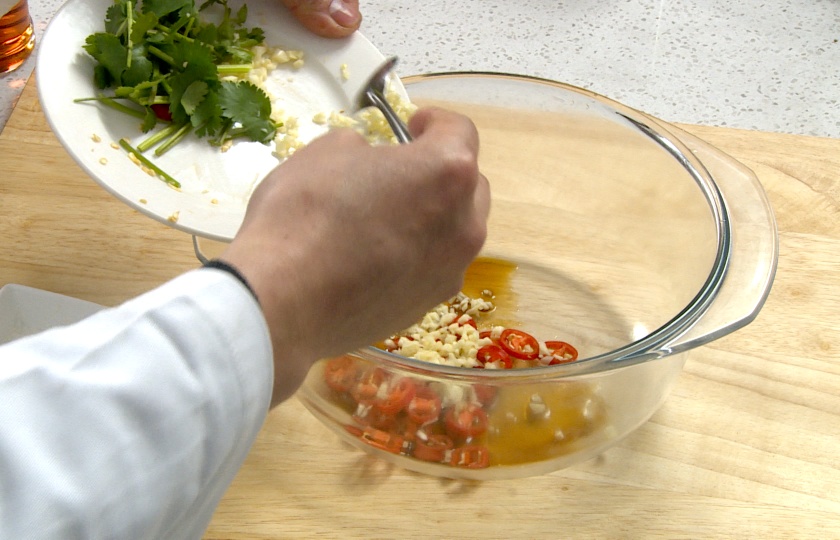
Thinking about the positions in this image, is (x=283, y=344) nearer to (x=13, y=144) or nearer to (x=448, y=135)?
(x=448, y=135)

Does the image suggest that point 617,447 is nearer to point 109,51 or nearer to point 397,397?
point 397,397

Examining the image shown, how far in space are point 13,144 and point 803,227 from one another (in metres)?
0.86

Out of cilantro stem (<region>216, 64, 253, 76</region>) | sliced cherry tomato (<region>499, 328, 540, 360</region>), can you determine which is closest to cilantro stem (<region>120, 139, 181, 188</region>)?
cilantro stem (<region>216, 64, 253, 76</region>)

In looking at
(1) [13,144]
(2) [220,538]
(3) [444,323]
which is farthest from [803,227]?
(1) [13,144]

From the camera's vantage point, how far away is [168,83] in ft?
2.44

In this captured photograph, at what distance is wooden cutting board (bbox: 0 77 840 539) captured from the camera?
70 cm

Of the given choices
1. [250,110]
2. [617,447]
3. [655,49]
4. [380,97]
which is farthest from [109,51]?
[655,49]

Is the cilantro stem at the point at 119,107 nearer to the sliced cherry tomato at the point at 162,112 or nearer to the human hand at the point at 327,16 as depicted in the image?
the sliced cherry tomato at the point at 162,112

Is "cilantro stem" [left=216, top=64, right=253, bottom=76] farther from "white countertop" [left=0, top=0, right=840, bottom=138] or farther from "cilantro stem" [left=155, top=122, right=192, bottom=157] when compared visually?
"white countertop" [left=0, top=0, right=840, bottom=138]

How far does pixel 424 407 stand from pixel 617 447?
183 mm

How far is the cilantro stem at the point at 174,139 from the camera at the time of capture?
0.73m

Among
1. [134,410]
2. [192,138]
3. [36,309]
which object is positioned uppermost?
[134,410]

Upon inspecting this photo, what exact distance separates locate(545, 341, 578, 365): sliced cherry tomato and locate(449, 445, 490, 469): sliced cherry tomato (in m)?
0.13

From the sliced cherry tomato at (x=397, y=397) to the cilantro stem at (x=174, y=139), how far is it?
0.90 ft
